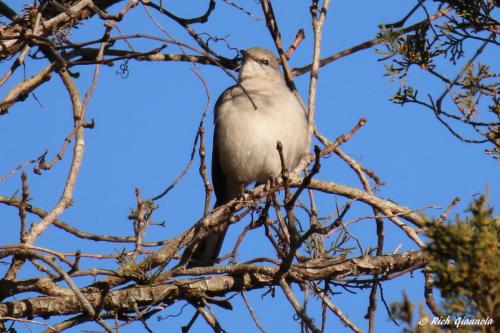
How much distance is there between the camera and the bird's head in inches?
302

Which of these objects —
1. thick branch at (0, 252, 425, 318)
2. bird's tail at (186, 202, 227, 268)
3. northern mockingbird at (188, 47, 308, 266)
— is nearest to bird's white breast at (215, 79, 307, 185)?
northern mockingbird at (188, 47, 308, 266)

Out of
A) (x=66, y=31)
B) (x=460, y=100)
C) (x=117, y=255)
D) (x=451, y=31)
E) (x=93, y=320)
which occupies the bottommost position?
(x=93, y=320)

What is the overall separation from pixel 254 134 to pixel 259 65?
44.5 inches

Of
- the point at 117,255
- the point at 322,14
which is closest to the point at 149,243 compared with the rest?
the point at 117,255

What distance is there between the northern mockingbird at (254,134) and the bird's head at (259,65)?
0.63 ft

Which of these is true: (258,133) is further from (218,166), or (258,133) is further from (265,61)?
(265,61)

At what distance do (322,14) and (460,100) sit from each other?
93 cm

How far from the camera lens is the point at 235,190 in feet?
→ 24.6

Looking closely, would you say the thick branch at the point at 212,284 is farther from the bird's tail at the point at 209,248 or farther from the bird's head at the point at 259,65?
the bird's head at the point at 259,65

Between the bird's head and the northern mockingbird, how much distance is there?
19 cm

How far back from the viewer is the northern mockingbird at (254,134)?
6836mm

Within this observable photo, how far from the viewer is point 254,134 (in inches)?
269

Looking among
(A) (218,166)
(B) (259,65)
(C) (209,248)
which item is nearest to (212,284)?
(C) (209,248)

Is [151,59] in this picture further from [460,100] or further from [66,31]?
[460,100]
